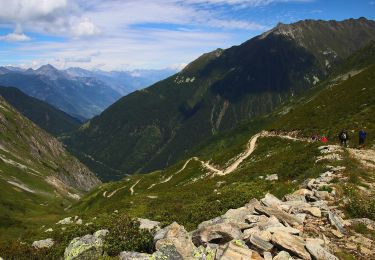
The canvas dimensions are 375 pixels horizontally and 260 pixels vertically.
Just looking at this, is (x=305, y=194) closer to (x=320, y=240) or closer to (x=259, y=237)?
(x=320, y=240)

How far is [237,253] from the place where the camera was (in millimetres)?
14367

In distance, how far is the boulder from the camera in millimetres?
16359

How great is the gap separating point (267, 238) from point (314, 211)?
17.4ft

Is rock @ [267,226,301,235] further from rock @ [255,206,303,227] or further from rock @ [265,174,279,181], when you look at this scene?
rock @ [265,174,279,181]

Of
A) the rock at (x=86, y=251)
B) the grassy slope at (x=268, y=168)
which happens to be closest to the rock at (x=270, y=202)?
the grassy slope at (x=268, y=168)

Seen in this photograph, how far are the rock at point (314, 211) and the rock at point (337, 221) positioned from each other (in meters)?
0.64

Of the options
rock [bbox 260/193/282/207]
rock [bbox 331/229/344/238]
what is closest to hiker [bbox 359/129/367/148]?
rock [bbox 260/193/282/207]

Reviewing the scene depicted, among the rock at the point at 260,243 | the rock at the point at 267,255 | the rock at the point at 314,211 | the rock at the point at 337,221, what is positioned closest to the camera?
the rock at the point at 267,255

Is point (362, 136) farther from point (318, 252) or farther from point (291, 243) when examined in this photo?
point (291, 243)

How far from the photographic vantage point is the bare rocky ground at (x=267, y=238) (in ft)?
48.6

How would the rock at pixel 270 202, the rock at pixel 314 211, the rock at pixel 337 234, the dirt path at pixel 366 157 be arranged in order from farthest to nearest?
the dirt path at pixel 366 157, the rock at pixel 270 202, the rock at pixel 314 211, the rock at pixel 337 234

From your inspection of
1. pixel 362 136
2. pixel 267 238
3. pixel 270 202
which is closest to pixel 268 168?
pixel 362 136

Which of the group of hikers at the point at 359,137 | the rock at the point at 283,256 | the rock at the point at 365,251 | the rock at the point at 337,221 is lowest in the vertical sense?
the group of hikers at the point at 359,137

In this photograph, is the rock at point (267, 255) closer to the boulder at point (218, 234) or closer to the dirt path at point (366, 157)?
the boulder at point (218, 234)
